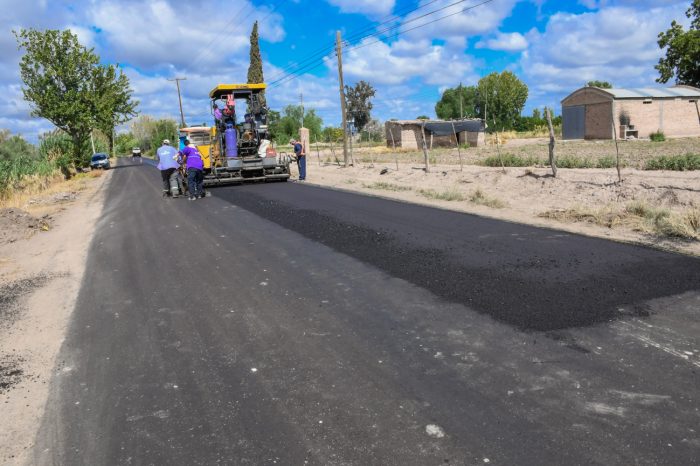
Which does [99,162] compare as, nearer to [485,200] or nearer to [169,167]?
[169,167]

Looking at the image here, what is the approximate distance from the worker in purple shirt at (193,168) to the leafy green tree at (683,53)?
43.3m

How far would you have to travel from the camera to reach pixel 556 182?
46.8ft

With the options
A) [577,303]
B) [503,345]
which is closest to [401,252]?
[577,303]

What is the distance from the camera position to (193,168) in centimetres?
1597

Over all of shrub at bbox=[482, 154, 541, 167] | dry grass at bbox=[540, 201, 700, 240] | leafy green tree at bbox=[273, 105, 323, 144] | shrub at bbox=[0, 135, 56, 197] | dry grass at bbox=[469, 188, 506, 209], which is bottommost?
dry grass at bbox=[540, 201, 700, 240]

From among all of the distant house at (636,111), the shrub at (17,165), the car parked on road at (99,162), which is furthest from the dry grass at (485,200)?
the car parked on road at (99,162)

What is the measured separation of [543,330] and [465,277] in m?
1.86

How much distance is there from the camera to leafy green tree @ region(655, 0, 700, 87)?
42719 millimetres

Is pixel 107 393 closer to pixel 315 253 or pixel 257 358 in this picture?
pixel 257 358

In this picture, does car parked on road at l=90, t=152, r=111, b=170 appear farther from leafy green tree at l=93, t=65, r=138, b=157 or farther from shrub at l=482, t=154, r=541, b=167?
shrub at l=482, t=154, r=541, b=167

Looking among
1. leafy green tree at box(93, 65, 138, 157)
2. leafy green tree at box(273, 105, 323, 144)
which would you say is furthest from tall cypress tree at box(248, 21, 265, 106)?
leafy green tree at box(273, 105, 323, 144)

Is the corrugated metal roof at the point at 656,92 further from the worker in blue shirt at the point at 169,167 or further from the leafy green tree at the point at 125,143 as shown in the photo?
the leafy green tree at the point at 125,143

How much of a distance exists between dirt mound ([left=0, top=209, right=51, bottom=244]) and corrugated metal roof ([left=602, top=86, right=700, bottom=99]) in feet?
125

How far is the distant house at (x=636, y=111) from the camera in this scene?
38750 mm
